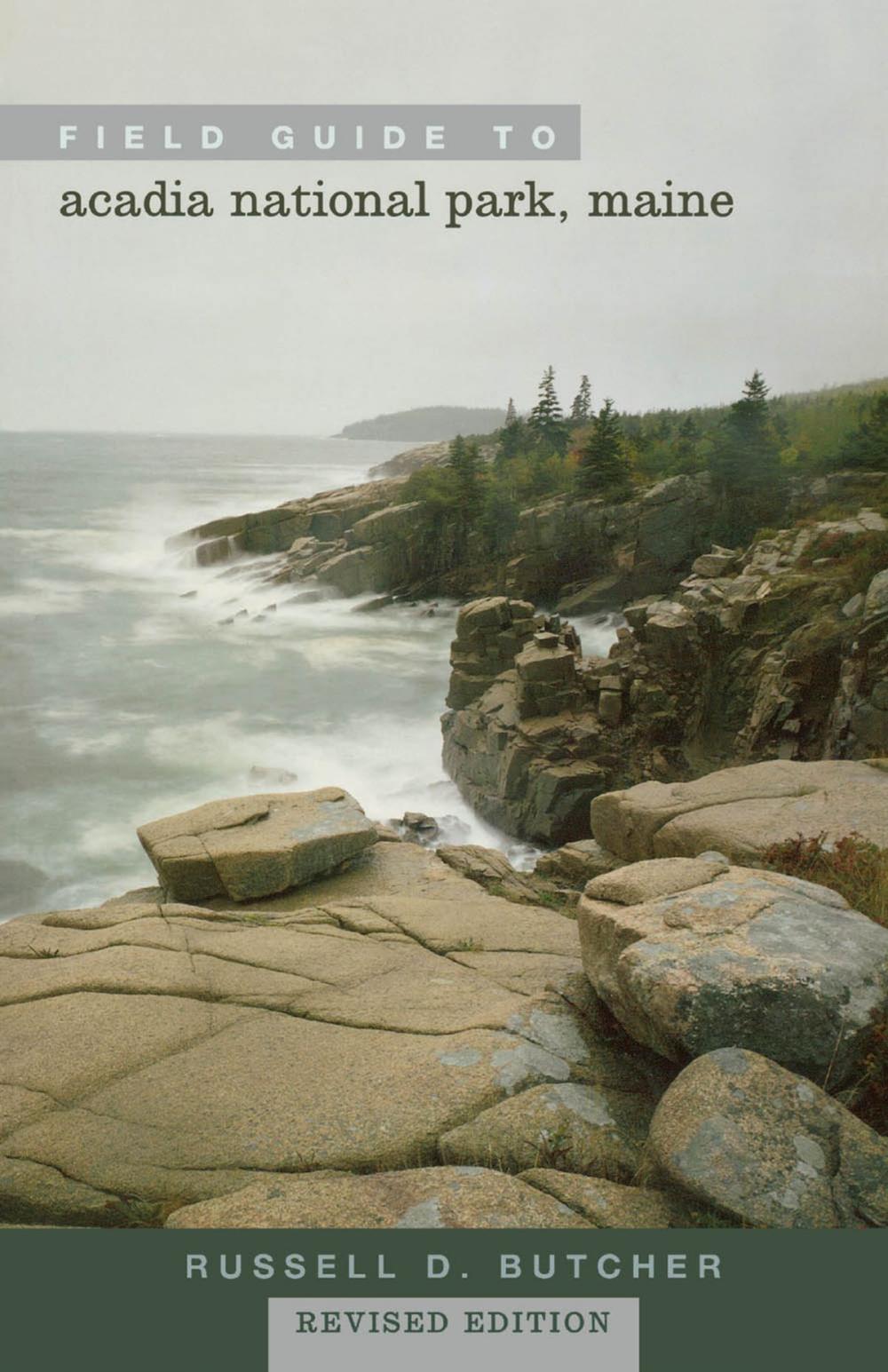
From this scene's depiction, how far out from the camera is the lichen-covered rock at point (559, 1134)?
3.86 meters

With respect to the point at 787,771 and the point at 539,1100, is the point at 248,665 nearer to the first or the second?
the point at 787,771

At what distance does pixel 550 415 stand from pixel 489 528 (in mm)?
7835

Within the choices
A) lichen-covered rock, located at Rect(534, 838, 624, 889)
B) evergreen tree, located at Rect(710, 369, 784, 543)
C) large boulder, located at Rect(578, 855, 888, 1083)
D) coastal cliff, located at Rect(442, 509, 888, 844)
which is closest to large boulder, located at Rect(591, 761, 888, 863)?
lichen-covered rock, located at Rect(534, 838, 624, 889)

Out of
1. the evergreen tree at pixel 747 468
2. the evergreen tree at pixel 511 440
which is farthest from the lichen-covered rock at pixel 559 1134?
the evergreen tree at pixel 511 440

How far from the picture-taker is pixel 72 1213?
3.83 m

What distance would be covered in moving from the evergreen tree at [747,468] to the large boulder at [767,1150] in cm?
2621

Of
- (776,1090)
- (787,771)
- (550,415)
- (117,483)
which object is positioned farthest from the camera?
(550,415)

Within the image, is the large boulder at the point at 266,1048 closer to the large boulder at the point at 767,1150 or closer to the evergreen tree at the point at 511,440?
the large boulder at the point at 767,1150

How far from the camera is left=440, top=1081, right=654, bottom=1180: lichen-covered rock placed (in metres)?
3.86

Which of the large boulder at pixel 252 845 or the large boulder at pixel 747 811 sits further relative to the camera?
the large boulder at pixel 252 845

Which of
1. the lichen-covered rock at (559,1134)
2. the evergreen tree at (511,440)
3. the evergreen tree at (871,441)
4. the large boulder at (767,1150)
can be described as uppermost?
the evergreen tree at (511,440)

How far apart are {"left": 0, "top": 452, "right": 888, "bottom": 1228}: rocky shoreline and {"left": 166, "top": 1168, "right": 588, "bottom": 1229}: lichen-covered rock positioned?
0.5 inches

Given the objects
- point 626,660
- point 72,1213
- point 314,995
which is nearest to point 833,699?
point 626,660

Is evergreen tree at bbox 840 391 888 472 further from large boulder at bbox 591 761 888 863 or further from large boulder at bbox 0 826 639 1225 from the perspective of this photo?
large boulder at bbox 0 826 639 1225
